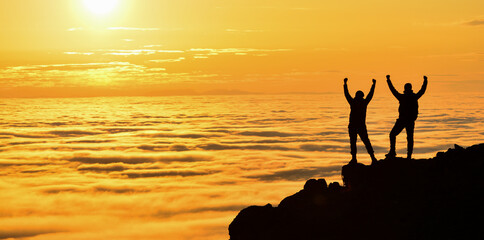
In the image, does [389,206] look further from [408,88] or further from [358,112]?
[408,88]

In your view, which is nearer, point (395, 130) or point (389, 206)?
point (389, 206)

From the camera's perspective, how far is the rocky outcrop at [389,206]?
12.4m

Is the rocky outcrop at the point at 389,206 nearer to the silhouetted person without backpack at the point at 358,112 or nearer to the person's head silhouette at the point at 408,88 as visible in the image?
the silhouetted person without backpack at the point at 358,112

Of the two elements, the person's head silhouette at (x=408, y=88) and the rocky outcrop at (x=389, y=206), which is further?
the person's head silhouette at (x=408, y=88)

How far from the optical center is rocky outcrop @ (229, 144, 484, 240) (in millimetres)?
12445

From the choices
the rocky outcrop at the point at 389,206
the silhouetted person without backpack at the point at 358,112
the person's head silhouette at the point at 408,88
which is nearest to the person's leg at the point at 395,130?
the rocky outcrop at the point at 389,206

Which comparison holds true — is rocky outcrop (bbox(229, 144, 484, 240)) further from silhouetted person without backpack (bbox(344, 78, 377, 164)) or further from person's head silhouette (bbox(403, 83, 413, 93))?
person's head silhouette (bbox(403, 83, 413, 93))

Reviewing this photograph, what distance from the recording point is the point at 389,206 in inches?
530

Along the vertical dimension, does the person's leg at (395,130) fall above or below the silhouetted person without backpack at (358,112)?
below

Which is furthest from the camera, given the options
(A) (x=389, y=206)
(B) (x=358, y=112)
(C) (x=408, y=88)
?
(B) (x=358, y=112)

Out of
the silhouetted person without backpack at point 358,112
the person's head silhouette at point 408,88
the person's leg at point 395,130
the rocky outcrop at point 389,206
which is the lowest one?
the rocky outcrop at point 389,206

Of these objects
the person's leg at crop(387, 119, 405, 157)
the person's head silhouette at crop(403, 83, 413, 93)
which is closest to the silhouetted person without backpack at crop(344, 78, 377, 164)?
the person's leg at crop(387, 119, 405, 157)

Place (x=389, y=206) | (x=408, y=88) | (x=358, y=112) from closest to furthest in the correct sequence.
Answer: (x=389, y=206) < (x=408, y=88) < (x=358, y=112)

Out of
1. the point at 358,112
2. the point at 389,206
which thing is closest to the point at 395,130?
the point at 358,112
